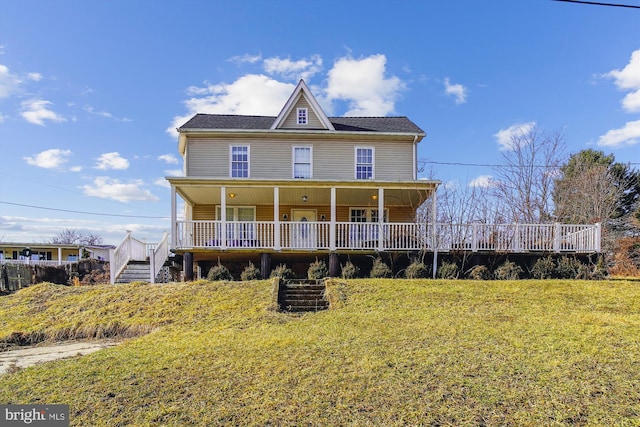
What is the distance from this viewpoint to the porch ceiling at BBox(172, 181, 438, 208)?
46.9ft

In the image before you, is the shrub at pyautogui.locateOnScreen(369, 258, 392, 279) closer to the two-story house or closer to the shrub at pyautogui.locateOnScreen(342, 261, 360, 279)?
the shrub at pyautogui.locateOnScreen(342, 261, 360, 279)

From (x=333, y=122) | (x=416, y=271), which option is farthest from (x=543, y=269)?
(x=333, y=122)

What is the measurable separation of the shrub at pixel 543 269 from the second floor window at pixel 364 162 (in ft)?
24.0

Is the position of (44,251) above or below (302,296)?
below

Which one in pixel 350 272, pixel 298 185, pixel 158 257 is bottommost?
pixel 350 272

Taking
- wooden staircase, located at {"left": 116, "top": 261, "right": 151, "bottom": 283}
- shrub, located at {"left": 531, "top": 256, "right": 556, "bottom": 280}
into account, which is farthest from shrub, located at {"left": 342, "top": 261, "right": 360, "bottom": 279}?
wooden staircase, located at {"left": 116, "top": 261, "right": 151, "bottom": 283}

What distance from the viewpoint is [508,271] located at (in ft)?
41.0

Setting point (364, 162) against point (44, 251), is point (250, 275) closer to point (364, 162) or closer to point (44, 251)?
point (364, 162)

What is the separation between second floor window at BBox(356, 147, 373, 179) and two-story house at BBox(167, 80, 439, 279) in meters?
0.05

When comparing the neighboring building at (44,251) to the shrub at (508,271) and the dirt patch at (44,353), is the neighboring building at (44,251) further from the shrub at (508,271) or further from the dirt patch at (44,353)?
the shrub at (508,271)

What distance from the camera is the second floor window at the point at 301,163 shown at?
16.6 metres

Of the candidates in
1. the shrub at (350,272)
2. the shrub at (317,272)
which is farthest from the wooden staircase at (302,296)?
the shrub at (350,272)

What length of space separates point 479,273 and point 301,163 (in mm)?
8579

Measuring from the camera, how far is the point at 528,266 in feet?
44.8
